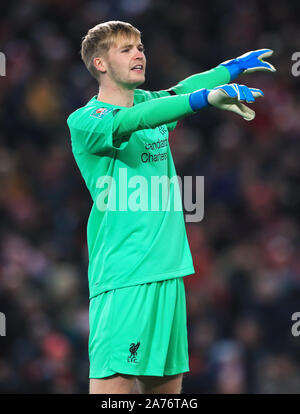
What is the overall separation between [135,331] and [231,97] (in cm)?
93

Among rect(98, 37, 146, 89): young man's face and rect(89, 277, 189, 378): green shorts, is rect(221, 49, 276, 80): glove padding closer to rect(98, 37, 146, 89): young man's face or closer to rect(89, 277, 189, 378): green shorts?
rect(98, 37, 146, 89): young man's face

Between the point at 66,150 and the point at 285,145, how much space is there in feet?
5.94

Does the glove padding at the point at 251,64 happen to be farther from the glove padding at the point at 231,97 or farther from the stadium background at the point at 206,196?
the stadium background at the point at 206,196

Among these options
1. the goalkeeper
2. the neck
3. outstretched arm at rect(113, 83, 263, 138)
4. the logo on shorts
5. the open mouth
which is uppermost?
the open mouth

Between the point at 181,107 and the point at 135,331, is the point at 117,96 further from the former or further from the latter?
the point at 135,331

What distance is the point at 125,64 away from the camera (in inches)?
116

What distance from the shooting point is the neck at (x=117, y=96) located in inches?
117

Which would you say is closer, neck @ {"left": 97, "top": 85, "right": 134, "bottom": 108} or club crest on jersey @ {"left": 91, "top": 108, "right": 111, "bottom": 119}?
club crest on jersey @ {"left": 91, "top": 108, "right": 111, "bottom": 119}

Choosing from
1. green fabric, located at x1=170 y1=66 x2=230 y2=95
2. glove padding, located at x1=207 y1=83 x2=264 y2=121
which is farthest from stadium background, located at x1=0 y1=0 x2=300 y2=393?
glove padding, located at x1=207 y1=83 x2=264 y2=121

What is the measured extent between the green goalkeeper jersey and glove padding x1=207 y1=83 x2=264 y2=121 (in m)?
0.29

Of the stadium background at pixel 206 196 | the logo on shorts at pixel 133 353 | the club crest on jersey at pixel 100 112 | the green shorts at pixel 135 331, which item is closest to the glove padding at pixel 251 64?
the club crest on jersey at pixel 100 112

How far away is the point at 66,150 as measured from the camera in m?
6.16

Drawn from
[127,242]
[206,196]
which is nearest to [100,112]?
[127,242]

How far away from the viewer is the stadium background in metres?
5.20
